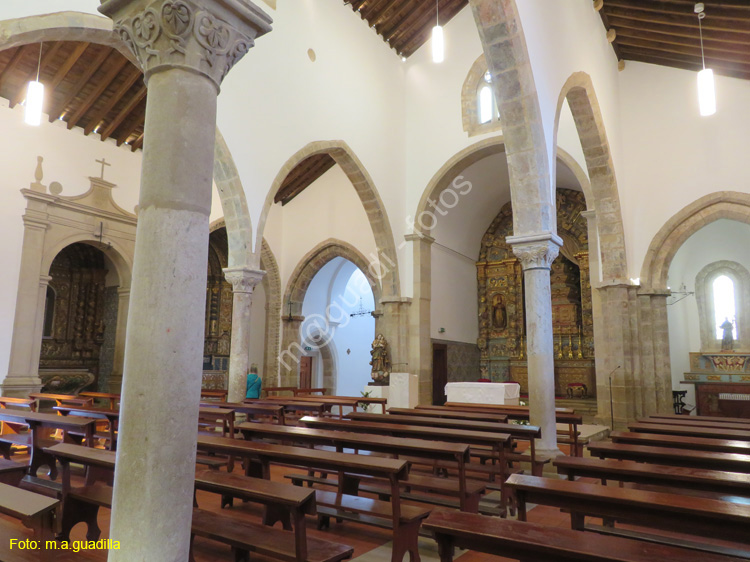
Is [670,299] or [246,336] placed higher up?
[670,299]

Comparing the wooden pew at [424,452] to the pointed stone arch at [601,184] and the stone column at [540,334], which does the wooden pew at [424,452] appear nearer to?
the stone column at [540,334]

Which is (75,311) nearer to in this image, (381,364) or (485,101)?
(381,364)

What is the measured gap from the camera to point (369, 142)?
12.3 metres

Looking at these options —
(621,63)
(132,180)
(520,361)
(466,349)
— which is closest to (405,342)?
(466,349)

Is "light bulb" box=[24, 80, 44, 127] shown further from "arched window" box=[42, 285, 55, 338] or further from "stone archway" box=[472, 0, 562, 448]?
"arched window" box=[42, 285, 55, 338]

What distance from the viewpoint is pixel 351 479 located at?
434 cm

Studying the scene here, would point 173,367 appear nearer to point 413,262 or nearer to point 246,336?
point 246,336

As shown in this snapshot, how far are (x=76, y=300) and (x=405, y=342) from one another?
8.60 meters

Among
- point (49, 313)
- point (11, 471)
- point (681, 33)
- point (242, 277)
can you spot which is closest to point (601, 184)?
point (681, 33)

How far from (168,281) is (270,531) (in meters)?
1.51

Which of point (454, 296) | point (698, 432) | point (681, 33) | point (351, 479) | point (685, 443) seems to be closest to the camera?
point (351, 479)

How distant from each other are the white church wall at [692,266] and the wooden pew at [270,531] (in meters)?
14.4

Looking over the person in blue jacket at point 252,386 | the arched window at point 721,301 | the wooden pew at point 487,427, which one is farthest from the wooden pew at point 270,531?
the arched window at point 721,301

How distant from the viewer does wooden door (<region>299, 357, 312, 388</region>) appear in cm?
1823
